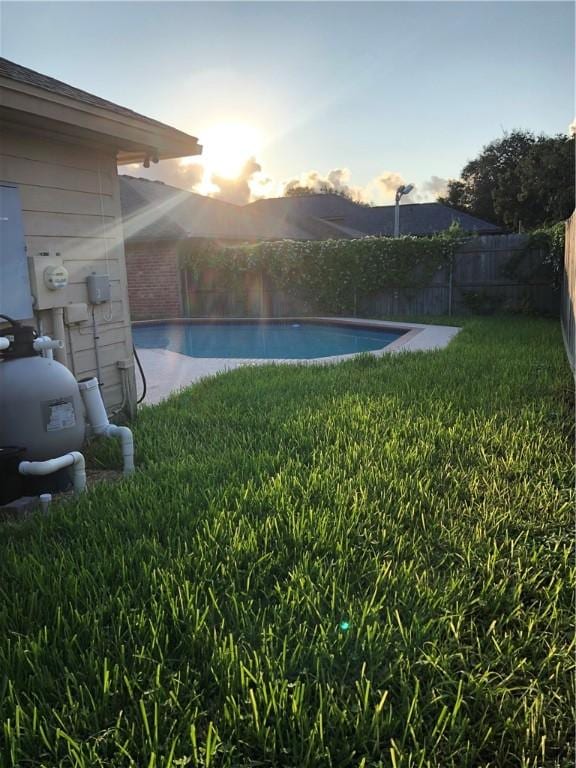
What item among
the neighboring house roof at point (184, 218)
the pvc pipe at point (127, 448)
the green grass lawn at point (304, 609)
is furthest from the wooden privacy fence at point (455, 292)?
the pvc pipe at point (127, 448)

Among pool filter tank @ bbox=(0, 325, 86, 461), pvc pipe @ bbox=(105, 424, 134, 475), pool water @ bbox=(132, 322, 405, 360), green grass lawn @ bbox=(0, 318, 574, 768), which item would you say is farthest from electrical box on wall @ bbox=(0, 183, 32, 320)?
pool water @ bbox=(132, 322, 405, 360)

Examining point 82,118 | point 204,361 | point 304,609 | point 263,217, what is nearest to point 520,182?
point 263,217

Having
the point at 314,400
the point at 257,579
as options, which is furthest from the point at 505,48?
the point at 257,579

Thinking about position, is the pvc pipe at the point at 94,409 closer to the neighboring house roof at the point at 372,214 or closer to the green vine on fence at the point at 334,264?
the green vine on fence at the point at 334,264

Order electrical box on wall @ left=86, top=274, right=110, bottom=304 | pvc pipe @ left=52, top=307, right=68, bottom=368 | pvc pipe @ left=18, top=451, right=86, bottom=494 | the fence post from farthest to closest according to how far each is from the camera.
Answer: the fence post, electrical box on wall @ left=86, top=274, right=110, bottom=304, pvc pipe @ left=52, top=307, right=68, bottom=368, pvc pipe @ left=18, top=451, right=86, bottom=494

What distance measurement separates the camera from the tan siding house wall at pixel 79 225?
397 centimetres

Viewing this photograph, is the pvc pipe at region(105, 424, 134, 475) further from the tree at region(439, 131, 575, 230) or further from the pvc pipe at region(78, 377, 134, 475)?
the tree at region(439, 131, 575, 230)

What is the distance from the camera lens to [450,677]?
166cm

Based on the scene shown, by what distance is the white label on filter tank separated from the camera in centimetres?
340

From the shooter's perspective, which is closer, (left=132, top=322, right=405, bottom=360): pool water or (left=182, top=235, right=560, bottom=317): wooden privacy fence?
(left=182, top=235, right=560, bottom=317): wooden privacy fence

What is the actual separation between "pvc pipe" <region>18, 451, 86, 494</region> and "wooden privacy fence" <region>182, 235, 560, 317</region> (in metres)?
10.9

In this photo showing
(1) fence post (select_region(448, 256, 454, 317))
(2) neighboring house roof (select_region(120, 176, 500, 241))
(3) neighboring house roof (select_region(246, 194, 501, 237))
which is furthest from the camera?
(3) neighboring house roof (select_region(246, 194, 501, 237))

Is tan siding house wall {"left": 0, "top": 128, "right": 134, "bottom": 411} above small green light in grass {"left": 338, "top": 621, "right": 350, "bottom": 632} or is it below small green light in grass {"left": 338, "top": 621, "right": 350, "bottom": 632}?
above

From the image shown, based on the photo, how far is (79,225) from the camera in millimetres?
4453
